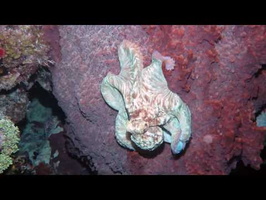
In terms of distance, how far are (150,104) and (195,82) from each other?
80 cm

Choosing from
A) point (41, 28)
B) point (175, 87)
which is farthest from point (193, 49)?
point (41, 28)

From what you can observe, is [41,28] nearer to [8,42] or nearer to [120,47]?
[8,42]

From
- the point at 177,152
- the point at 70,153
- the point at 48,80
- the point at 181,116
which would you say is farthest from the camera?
the point at 70,153

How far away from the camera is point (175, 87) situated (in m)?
3.66

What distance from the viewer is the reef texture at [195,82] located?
3574mm

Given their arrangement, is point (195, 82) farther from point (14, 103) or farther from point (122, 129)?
point (14, 103)

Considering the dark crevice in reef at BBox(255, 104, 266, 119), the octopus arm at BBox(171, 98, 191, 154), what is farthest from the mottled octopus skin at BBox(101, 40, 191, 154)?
the dark crevice in reef at BBox(255, 104, 266, 119)

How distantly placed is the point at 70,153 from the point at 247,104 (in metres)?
4.06

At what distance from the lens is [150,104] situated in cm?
345

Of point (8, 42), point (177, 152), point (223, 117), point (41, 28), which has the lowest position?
point (177, 152)

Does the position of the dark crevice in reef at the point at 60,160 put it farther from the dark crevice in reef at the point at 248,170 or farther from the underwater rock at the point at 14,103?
the dark crevice in reef at the point at 248,170

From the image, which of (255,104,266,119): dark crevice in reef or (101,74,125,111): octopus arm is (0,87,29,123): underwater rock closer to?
(101,74,125,111): octopus arm

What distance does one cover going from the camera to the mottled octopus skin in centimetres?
342
